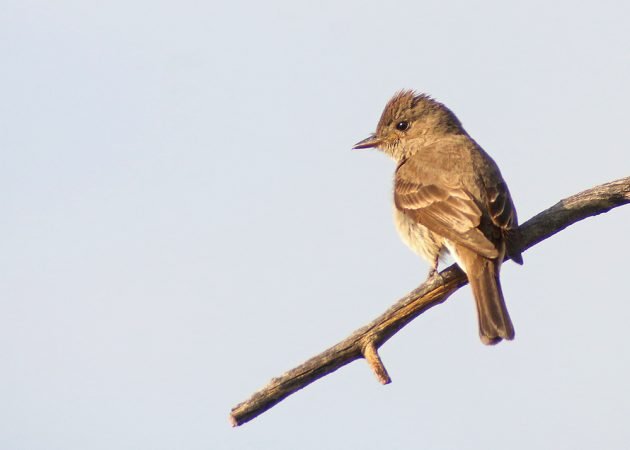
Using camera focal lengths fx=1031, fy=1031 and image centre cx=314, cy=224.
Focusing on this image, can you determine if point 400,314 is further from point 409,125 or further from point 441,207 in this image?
point 409,125

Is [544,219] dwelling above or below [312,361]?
above

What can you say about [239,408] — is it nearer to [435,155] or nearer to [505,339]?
[505,339]

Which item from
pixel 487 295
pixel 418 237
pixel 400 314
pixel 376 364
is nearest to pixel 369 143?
pixel 418 237

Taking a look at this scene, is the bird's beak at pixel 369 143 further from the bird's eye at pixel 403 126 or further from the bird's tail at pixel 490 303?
the bird's tail at pixel 490 303

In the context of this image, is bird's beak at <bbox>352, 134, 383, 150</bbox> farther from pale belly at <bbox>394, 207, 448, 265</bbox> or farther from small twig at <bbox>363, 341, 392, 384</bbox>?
small twig at <bbox>363, 341, 392, 384</bbox>

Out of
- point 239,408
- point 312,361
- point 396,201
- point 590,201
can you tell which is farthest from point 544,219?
point 239,408

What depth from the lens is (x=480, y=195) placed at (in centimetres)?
794

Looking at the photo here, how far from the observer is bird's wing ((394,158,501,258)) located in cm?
753

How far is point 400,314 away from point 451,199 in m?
1.72

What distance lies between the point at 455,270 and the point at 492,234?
1.41 feet

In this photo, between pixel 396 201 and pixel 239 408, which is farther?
pixel 396 201

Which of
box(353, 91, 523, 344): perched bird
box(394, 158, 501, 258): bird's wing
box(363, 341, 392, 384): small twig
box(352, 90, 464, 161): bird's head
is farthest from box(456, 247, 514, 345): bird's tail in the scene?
box(352, 90, 464, 161): bird's head

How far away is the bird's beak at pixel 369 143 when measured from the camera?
984cm

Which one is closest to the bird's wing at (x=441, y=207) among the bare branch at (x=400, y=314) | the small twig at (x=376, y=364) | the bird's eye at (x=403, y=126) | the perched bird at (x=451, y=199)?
the perched bird at (x=451, y=199)
